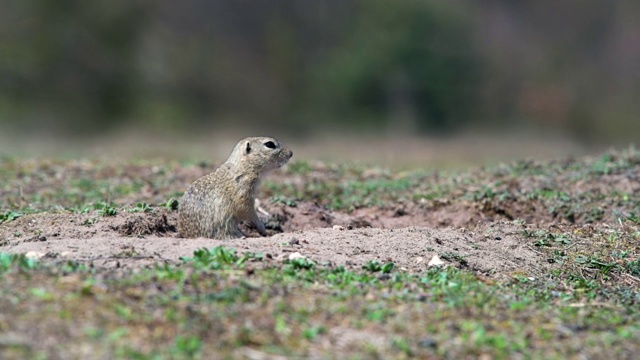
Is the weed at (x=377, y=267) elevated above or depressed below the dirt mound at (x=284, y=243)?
below

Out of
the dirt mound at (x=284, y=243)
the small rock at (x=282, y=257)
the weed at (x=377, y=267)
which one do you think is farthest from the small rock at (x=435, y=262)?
the small rock at (x=282, y=257)

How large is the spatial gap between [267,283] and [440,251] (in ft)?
6.11

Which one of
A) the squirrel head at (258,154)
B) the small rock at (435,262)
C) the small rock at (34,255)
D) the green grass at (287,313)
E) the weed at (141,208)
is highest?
the squirrel head at (258,154)

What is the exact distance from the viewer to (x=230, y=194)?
7641mm

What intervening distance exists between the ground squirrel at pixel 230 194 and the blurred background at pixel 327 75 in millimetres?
10851

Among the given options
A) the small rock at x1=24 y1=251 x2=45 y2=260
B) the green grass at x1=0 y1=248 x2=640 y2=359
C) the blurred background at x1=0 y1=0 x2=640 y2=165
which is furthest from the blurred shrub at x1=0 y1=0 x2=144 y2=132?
the green grass at x1=0 y1=248 x2=640 y2=359

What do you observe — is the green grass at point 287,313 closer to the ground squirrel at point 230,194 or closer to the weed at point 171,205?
the ground squirrel at point 230,194

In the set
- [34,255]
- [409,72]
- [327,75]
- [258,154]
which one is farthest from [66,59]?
[34,255]

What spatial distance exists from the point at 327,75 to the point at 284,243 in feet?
59.9

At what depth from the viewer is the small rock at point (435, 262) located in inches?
245

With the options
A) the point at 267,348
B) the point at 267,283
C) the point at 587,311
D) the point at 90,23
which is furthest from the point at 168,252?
the point at 90,23

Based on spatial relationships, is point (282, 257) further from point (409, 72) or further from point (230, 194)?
point (409, 72)

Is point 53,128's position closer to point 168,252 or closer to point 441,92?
point 441,92

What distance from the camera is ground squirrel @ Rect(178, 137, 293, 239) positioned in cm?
730
